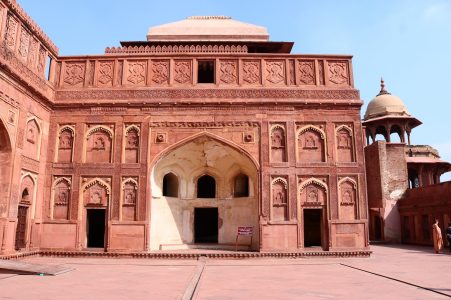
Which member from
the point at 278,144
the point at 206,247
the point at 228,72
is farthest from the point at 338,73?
the point at 206,247

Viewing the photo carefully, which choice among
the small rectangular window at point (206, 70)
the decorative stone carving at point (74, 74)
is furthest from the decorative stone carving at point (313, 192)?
the decorative stone carving at point (74, 74)

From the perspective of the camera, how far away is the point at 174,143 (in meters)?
13.8

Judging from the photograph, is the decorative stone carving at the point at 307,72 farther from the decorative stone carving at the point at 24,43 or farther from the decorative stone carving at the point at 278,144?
the decorative stone carving at the point at 24,43

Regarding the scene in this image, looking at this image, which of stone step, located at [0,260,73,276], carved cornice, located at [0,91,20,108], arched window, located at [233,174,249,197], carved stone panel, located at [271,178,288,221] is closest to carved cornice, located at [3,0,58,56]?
carved cornice, located at [0,91,20,108]

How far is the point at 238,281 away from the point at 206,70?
34.4 feet

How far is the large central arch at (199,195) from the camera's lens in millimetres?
14547

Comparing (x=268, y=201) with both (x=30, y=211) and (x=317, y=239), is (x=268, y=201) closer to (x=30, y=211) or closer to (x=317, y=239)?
(x=317, y=239)

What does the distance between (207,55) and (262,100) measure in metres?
2.83

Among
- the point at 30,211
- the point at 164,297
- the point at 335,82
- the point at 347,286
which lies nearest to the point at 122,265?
the point at 30,211

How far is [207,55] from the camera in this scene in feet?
48.1

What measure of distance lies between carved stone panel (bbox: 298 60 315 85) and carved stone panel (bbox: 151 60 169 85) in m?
5.08

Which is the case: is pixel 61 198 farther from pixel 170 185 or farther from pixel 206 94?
pixel 206 94

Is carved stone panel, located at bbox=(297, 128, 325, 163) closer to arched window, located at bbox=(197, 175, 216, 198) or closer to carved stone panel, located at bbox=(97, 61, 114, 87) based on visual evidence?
arched window, located at bbox=(197, 175, 216, 198)

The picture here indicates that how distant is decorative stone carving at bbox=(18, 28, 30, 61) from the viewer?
12.0 metres
